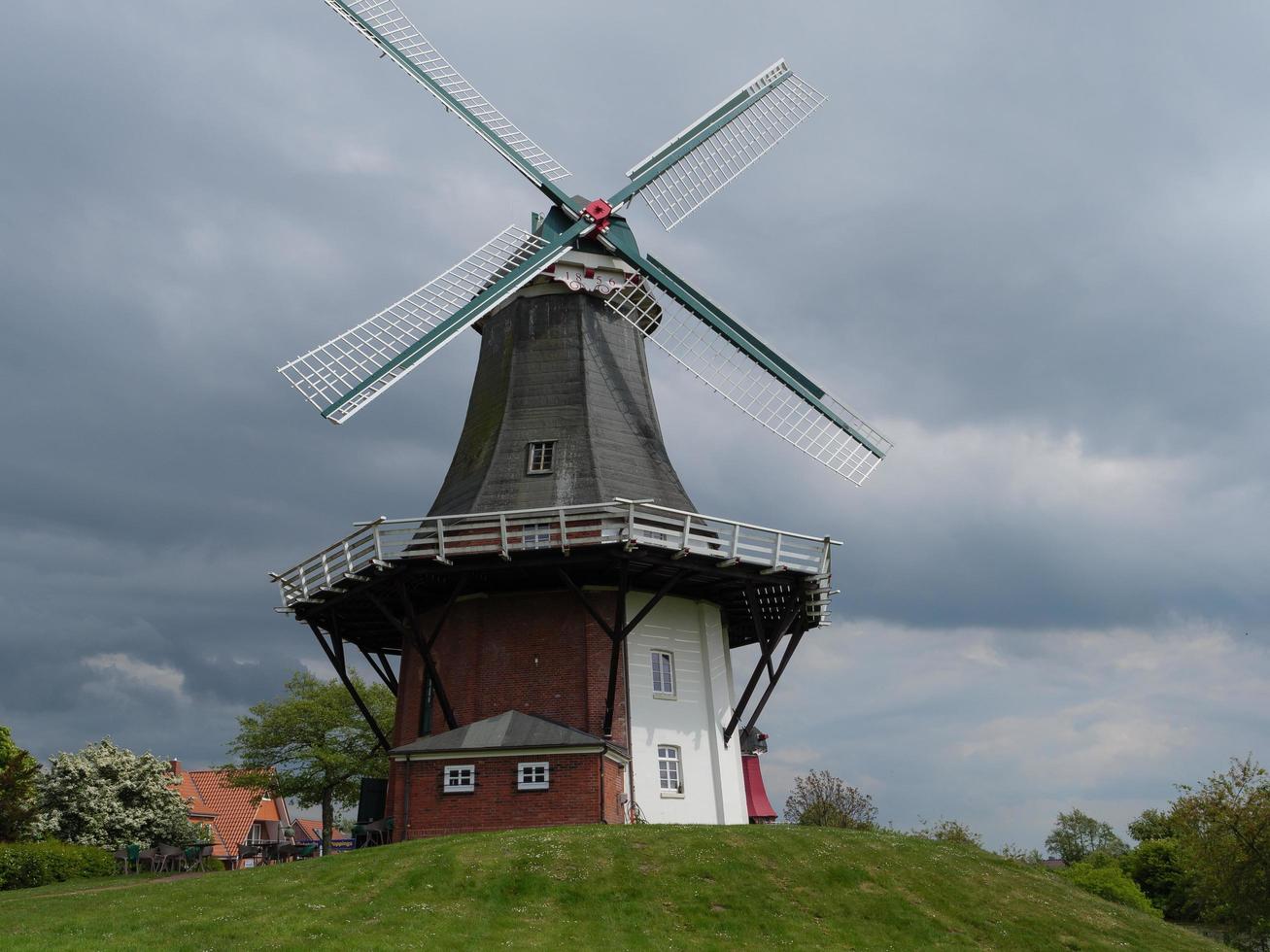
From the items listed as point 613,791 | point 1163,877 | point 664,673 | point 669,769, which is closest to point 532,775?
point 613,791

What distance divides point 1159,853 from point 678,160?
127 feet

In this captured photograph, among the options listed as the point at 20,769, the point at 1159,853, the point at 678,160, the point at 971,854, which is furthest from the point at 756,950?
the point at 1159,853

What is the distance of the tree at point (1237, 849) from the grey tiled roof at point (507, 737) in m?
20.5

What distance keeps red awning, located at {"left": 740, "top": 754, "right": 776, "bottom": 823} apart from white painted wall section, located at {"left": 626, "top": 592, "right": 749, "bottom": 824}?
3.30 metres

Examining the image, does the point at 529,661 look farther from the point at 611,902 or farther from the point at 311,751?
the point at 311,751

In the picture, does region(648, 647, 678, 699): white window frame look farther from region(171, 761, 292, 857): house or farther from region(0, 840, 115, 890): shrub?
region(171, 761, 292, 857): house

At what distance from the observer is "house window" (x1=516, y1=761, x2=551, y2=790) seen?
2028 cm

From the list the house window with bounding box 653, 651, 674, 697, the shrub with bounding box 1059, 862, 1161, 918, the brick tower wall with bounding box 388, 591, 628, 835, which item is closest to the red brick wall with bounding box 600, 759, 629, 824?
the brick tower wall with bounding box 388, 591, 628, 835

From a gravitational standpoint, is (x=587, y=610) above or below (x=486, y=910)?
above

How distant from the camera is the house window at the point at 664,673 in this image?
23.1 m

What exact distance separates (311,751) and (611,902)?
A: 987 inches

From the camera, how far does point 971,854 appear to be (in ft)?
62.0

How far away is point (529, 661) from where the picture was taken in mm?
22719

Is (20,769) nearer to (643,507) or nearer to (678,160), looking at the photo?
(643,507)
